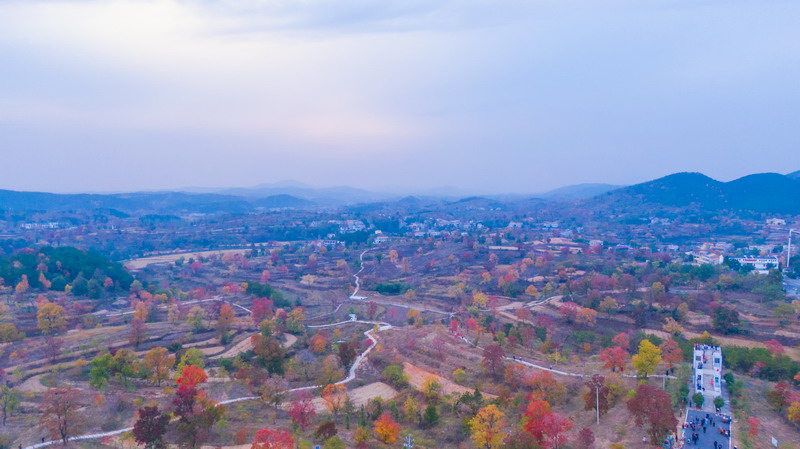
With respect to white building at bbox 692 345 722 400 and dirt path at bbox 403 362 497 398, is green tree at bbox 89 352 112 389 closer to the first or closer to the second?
dirt path at bbox 403 362 497 398

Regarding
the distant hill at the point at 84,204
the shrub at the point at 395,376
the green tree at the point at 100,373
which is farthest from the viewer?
the distant hill at the point at 84,204

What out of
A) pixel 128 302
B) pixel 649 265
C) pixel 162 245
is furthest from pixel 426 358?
pixel 162 245

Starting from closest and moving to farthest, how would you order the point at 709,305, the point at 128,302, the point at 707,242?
the point at 709,305
the point at 128,302
the point at 707,242

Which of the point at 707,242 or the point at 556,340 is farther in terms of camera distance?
the point at 707,242

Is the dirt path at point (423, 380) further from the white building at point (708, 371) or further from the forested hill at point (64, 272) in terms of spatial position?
the forested hill at point (64, 272)

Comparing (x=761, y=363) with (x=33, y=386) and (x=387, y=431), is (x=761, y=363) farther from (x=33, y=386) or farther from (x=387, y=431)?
(x=33, y=386)

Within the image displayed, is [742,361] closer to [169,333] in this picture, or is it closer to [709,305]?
[709,305]

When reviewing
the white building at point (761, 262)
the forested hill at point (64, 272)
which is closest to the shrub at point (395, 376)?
the forested hill at point (64, 272)
